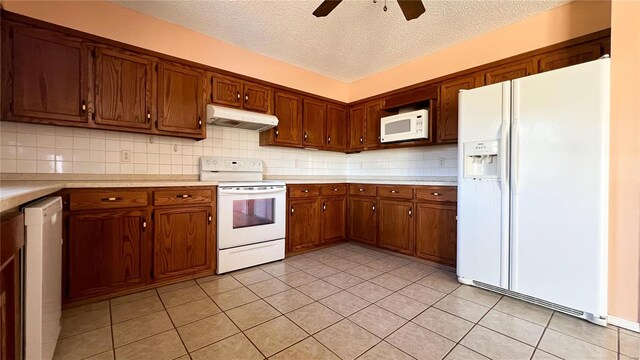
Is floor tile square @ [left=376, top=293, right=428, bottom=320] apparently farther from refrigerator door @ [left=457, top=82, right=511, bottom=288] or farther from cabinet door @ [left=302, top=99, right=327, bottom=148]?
cabinet door @ [left=302, top=99, right=327, bottom=148]

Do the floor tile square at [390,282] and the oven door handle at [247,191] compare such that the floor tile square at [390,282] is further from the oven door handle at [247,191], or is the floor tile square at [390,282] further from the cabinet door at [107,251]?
the cabinet door at [107,251]

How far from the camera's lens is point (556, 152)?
194 centimetres

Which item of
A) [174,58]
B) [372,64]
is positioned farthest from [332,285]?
[372,64]

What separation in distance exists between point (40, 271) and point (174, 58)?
219cm

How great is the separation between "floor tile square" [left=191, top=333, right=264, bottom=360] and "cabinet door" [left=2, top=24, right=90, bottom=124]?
2.07 m

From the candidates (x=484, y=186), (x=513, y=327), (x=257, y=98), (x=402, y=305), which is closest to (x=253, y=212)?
(x=257, y=98)

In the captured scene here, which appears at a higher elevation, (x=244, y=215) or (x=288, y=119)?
(x=288, y=119)

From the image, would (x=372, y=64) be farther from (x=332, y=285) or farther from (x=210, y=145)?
(x=332, y=285)

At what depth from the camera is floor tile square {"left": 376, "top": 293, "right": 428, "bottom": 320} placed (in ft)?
6.36

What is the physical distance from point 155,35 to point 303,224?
2.57m

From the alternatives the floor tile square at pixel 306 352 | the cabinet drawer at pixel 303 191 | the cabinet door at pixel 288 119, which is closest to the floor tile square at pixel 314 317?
the floor tile square at pixel 306 352

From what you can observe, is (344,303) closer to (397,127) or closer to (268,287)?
(268,287)

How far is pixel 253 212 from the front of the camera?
290 cm

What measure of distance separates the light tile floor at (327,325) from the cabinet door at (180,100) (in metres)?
1.51
